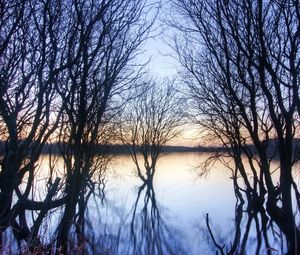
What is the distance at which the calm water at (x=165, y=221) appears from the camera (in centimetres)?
1532

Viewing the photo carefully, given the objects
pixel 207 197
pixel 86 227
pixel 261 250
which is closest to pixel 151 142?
pixel 207 197

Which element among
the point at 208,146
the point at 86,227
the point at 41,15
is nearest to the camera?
the point at 41,15

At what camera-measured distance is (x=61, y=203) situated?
32.9ft

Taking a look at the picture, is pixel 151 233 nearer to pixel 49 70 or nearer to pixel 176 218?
pixel 176 218

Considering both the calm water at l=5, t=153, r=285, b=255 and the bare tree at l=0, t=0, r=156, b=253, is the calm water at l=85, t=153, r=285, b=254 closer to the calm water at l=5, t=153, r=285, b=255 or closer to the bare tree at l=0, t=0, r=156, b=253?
the calm water at l=5, t=153, r=285, b=255

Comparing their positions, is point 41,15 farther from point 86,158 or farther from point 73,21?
point 86,158

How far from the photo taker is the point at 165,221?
22016mm

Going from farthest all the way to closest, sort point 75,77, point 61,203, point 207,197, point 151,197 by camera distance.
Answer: point 151,197 < point 207,197 < point 61,203 < point 75,77

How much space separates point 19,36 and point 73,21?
109cm

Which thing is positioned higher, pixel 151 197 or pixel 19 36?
pixel 19 36

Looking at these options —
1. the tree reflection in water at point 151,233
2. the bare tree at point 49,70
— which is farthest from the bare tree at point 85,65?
the tree reflection in water at point 151,233

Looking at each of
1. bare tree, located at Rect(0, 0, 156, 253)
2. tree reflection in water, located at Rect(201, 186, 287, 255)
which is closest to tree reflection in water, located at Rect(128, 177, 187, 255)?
tree reflection in water, located at Rect(201, 186, 287, 255)

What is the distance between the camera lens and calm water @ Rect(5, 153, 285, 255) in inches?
603

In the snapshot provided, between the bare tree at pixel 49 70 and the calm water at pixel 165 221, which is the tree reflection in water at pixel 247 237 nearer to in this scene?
the calm water at pixel 165 221
